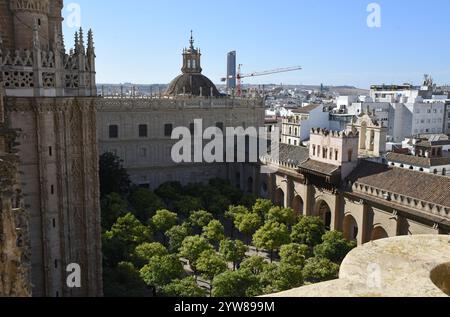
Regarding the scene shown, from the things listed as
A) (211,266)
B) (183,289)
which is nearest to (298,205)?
(211,266)

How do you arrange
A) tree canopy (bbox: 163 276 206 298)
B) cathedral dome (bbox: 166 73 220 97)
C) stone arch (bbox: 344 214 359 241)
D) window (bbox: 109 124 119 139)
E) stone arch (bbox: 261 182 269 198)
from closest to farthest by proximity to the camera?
tree canopy (bbox: 163 276 206 298) < stone arch (bbox: 344 214 359 241) < stone arch (bbox: 261 182 269 198) < window (bbox: 109 124 119 139) < cathedral dome (bbox: 166 73 220 97)

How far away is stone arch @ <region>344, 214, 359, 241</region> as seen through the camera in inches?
1356

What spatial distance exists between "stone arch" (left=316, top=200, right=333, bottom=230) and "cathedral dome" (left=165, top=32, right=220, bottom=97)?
896 inches

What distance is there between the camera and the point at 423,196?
28625 mm

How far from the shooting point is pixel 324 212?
1492 inches

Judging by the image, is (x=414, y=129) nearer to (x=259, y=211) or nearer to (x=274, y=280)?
(x=259, y=211)

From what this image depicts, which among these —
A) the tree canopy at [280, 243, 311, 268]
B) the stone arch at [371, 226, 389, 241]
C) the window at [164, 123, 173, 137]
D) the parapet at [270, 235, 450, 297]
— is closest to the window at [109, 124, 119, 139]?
the window at [164, 123, 173, 137]

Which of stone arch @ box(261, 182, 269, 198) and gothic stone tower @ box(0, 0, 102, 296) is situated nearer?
gothic stone tower @ box(0, 0, 102, 296)

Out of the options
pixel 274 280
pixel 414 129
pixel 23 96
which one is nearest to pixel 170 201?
pixel 274 280

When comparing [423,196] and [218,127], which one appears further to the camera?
[218,127]

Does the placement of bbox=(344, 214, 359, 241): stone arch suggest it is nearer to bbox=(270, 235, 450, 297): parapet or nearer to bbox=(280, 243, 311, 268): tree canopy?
bbox=(280, 243, 311, 268): tree canopy

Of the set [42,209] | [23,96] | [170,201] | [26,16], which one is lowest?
[170,201]

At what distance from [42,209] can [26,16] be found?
683cm
